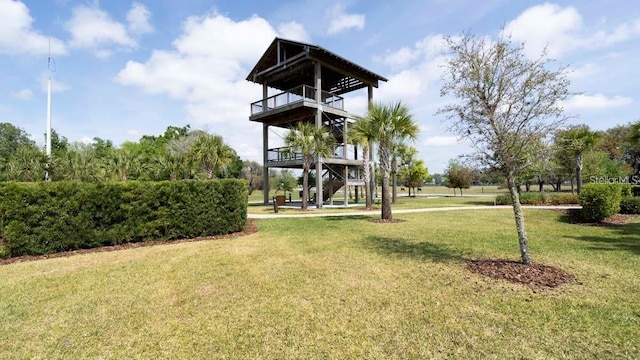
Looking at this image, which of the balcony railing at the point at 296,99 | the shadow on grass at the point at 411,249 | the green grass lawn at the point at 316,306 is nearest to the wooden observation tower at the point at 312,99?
the balcony railing at the point at 296,99

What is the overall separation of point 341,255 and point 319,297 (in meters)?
2.68

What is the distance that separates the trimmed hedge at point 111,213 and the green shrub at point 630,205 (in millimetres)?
18612

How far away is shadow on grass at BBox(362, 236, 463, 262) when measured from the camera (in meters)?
7.14

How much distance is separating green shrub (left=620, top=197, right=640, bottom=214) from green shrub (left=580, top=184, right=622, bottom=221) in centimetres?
271

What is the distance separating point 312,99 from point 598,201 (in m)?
16.7

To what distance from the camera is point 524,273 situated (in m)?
5.59

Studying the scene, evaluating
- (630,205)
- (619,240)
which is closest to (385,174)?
(619,240)

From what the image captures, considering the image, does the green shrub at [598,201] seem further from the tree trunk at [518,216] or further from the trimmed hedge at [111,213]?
the trimmed hedge at [111,213]

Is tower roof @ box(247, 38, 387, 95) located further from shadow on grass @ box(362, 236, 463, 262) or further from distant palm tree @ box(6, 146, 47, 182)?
shadow on grass @ box(362, 236, 463, 262)

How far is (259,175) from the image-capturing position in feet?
256

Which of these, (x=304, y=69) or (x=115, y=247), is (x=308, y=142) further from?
(x=115, y=247)

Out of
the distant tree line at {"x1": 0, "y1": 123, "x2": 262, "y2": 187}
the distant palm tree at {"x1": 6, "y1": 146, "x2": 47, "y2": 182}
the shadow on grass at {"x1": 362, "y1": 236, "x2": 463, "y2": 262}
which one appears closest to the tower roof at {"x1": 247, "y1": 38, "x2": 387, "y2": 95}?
the distant tree line at {"x1": 0, "y1": 123, "x2": 262, "y2": 187}

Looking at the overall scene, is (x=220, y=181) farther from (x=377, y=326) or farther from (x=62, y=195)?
(x=377, y=326)

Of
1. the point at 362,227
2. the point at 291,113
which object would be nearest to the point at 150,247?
the point at 362,227
